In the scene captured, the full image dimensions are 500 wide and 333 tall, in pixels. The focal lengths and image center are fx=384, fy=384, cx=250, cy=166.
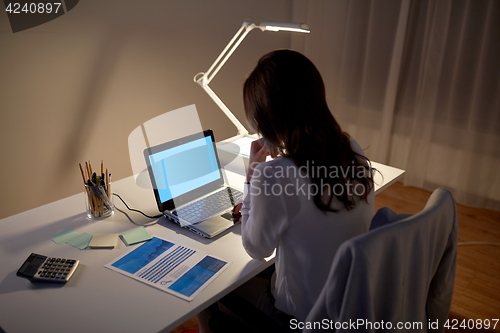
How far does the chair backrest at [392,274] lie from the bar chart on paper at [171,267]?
324 mm

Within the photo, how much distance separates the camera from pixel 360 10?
10.1 ft

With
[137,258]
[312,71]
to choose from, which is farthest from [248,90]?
[137,258]

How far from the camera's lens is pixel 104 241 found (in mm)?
1195

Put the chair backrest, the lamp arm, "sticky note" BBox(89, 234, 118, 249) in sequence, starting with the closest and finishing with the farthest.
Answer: the chair backrest → "sticky note" BBox(89, 234, 118, 249) → the lamp arm

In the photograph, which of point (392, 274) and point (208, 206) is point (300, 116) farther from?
point (208, 206)

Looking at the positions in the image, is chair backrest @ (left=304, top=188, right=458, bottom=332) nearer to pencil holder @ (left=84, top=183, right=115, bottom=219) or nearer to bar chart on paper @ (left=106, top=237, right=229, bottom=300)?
bar chart on paper @ (left=106, top=237, right=229, bottom=300)

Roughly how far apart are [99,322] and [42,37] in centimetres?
173

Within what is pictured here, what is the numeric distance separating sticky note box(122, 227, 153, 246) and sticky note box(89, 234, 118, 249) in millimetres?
33

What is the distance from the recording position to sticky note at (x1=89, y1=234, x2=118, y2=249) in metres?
1.17

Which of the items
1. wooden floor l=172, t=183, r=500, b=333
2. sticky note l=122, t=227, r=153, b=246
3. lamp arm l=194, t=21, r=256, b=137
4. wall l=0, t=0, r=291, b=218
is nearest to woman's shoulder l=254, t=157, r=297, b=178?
sticky note l=122, t=227, r=153, b=246

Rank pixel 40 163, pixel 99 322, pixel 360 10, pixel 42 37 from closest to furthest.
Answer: pixel 99 322, pixel 42 37, pixel 40 163, pixel 360 10

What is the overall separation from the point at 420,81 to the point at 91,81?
2.33 m

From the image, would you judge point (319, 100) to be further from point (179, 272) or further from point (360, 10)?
point (360, 10)

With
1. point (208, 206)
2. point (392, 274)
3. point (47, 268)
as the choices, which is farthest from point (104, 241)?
point (392, 274)
